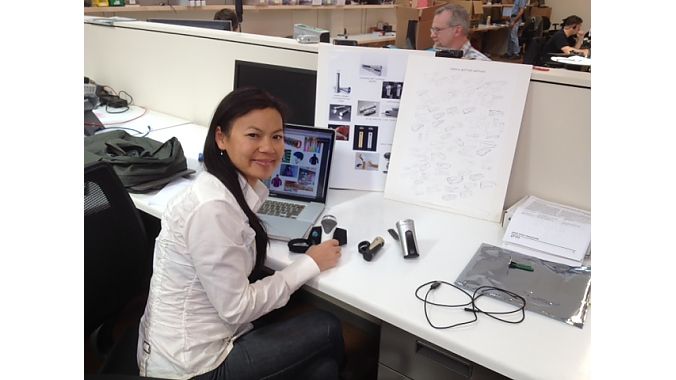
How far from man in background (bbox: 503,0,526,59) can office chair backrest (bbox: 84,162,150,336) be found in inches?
297

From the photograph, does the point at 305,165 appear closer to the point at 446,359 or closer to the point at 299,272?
the point at 299,272

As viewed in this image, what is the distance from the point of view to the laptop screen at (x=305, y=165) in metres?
1.54

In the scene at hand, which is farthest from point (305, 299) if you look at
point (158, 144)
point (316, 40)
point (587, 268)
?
point (587, 268)

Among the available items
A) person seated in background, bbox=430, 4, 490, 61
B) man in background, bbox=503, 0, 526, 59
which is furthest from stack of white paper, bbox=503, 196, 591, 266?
→ man in background, bbox=503, 0, 526, 59

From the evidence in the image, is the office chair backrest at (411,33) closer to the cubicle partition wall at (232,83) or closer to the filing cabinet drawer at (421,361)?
the cubicle partition wall at (232,83)

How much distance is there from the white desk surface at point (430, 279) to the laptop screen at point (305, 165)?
75 mm

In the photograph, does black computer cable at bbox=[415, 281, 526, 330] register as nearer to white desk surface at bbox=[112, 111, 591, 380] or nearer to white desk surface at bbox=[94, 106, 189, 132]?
white desk surface at bbox=[112, 111, 591, 380]

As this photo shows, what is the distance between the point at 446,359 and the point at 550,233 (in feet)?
1.42

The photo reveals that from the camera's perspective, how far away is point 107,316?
4.16ft

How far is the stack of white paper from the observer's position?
3.98 ft

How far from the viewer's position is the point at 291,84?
171cm

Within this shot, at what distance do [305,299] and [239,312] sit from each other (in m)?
1.25
